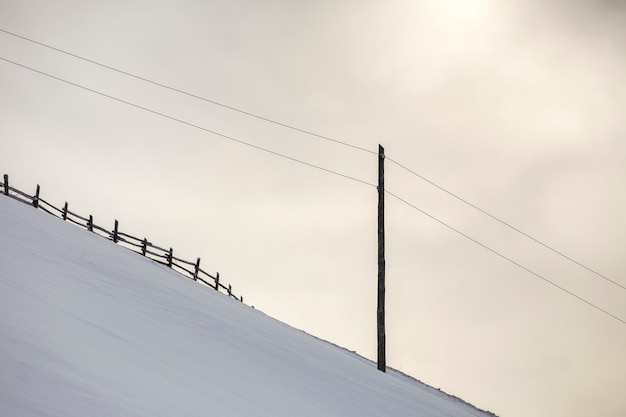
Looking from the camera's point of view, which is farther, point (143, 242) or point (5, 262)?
point (143, 242)

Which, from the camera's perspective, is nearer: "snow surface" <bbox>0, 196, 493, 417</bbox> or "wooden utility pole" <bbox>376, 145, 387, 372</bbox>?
"snow surface" <bbox>0, 196, 493, 417</bbox>

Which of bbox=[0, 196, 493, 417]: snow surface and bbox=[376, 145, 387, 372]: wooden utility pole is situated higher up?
bbox=[376, 145, 387, 372]: wooden utility pole

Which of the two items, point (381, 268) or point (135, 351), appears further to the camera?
point (381, 268)

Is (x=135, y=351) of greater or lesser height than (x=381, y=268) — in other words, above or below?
below

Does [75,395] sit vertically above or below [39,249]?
below

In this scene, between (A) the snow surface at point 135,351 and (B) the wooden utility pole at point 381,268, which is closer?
(A) the snow surface at point 135,351

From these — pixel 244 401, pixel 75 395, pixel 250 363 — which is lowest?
pixel 75 395

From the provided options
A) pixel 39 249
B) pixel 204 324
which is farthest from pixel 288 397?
pixel 39 249

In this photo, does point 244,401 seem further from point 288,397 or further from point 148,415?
point 148,415

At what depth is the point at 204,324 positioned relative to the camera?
1278cm

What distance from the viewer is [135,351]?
835 centimetres

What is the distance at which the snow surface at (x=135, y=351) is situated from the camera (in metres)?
5.66

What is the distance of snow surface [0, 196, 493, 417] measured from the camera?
18.6 ft

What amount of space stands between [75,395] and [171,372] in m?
2.97
